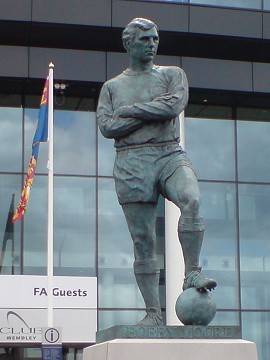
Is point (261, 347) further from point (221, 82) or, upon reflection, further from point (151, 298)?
point (151, 298)

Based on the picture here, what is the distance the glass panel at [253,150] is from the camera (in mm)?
24641

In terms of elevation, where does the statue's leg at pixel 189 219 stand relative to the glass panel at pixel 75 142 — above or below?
below

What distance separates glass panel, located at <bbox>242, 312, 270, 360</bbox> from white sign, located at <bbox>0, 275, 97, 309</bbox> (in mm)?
3804

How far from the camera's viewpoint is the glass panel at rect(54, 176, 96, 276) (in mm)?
23031

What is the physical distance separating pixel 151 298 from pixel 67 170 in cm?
1686

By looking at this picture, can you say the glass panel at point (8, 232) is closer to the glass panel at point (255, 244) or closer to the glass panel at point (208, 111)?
the glass panel at point (208, 111)

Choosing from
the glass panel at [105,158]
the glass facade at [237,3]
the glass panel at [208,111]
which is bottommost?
the glass panel at [105,158]

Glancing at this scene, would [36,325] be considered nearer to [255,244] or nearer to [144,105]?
[255,244]

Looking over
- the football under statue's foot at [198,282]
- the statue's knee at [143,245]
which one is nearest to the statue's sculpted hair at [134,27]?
the statue's knee at [143,245]


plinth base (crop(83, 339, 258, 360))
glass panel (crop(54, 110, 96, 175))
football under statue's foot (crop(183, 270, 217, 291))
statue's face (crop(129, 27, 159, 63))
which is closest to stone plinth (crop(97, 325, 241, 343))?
plinth base (crop(83, 339, 258, 360))

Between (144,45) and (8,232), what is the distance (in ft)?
52.9

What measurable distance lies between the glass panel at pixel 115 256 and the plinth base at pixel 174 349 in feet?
54.2

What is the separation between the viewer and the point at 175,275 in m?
22.8

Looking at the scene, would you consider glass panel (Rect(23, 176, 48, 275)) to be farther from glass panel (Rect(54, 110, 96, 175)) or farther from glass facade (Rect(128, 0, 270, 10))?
glass facade (Rect(128, 0, 270, 10))
